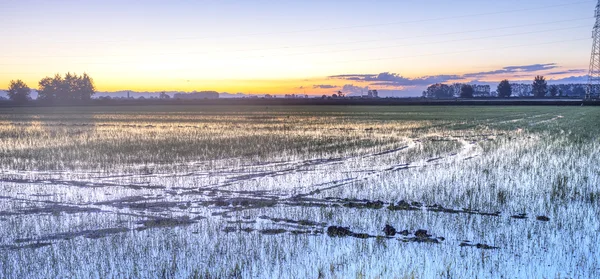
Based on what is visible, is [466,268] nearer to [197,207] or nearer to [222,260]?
[222,260]

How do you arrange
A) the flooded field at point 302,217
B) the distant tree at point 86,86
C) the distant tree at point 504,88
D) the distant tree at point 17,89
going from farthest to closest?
1. the distant tree at point 504,88
2. the distant tree at point 86,86
3. the distant tree at point 17,89
4. the flooded field at point 302,217

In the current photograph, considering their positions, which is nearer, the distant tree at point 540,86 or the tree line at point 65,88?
the tree line at point 65,88

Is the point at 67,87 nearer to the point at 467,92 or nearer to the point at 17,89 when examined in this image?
the point at 17,89

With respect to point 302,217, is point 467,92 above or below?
above

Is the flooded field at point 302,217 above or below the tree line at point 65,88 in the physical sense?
below

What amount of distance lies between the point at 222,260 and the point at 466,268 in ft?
13.0

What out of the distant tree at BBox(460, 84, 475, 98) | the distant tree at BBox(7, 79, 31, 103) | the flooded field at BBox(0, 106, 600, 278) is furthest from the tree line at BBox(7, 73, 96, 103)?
the flooded field at BBox(0, 106, 600, 278)

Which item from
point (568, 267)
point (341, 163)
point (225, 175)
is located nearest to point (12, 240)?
point (225, 175)

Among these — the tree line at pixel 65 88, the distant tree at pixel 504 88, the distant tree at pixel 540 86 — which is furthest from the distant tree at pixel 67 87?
the distant tree at pixel 540 86

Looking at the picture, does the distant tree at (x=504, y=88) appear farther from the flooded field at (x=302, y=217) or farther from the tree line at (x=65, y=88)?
the flooded field at (x=302, y=217)

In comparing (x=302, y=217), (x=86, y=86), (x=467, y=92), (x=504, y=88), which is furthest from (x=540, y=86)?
(x=302, y=217)

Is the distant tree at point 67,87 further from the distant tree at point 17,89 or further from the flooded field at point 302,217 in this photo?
the flooded field at point 302,217

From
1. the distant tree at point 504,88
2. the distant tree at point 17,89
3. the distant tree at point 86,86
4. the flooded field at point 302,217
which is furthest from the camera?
the distant tree at point 504,88

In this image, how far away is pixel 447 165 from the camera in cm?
1806
